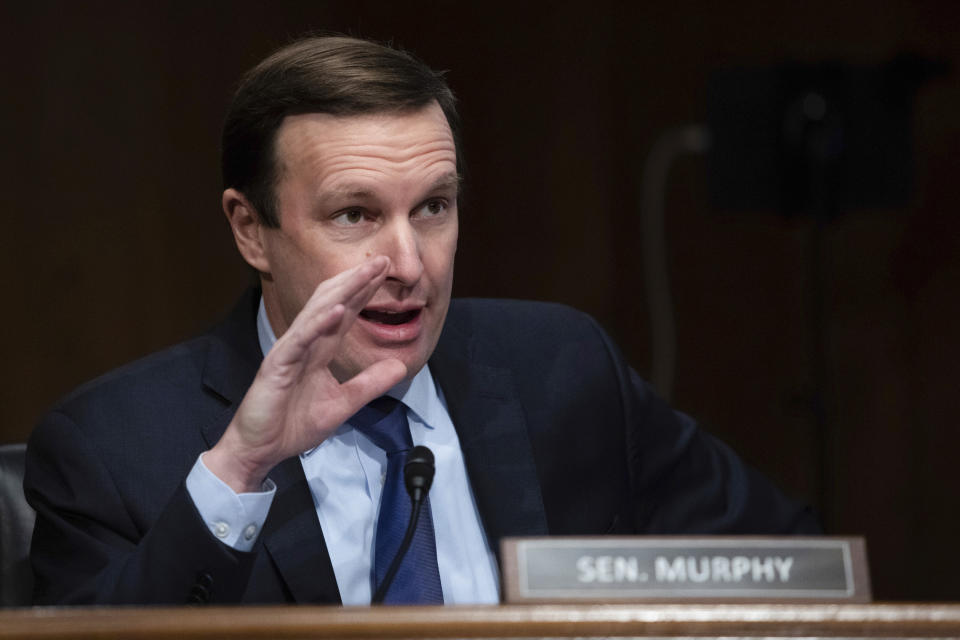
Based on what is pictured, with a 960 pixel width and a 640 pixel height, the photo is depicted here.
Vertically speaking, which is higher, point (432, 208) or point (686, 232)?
point (432, 208)

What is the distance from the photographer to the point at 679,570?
1.09 meters

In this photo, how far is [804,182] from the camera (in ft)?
10.8

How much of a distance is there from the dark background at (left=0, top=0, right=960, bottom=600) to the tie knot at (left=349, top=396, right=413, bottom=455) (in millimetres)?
1597

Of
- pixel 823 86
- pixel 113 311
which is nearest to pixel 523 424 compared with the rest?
pixel 113 311

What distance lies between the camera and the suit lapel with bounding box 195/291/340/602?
5.01 feet

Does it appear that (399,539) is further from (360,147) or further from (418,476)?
(360,147)

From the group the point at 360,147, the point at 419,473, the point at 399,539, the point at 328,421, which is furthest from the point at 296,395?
the point at 360,147

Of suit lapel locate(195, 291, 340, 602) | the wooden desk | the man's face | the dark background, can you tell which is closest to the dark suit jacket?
suit lapel locate(195, 291, 340, 602)

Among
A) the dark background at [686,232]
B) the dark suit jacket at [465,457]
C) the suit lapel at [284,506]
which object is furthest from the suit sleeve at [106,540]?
the dark background at [686,232]

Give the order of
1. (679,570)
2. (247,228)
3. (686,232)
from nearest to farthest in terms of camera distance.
A: (679,570) < (247,228) < (686,232)

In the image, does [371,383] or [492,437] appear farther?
[492,437]

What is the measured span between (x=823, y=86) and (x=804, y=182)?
248 millimetres

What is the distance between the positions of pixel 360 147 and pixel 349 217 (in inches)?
3.5

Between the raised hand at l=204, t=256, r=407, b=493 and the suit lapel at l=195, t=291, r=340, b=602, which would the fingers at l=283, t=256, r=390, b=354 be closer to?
the raised hand at l=204, t=256, r=407, b=493
